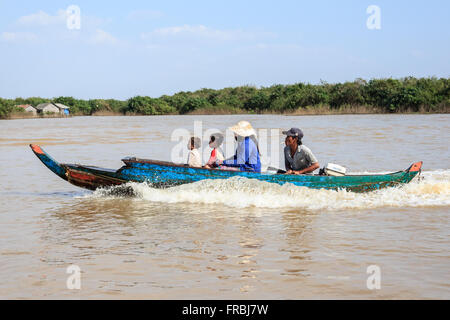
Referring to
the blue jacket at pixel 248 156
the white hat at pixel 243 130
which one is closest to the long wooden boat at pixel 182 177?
A: the blue jacket at pixel 248 156

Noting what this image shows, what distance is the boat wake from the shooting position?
8.18 meters

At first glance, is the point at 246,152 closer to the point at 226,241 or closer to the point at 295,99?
the point at 226,241

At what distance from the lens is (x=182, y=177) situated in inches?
341

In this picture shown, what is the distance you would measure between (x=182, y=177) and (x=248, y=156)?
112 centimetres

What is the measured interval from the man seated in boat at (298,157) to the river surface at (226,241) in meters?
0.38

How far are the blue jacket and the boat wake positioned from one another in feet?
1.00

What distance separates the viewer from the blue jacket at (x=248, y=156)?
27.7 ft

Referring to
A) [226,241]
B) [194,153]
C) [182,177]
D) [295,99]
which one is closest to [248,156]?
[194,153]

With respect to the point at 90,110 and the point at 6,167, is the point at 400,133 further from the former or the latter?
the point at 90,110

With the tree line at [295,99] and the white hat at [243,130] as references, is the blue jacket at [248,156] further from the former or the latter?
the tree line at [295,99]

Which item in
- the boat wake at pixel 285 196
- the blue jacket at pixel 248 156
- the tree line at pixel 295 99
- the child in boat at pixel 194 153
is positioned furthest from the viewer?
the tree line at pixel 295 99

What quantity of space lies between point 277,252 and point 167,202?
3.52 m

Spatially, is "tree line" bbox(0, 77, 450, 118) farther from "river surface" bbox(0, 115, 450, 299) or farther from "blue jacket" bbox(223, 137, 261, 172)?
"blue jacket" bbox(223, 137, 261, 172)

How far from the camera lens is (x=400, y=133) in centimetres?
2348
